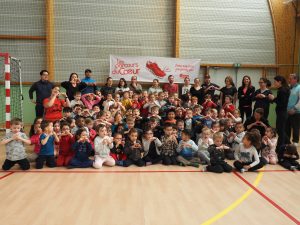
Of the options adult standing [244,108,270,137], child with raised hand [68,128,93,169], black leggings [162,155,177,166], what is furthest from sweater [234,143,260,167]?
child with raised hand [68,128,93,169]

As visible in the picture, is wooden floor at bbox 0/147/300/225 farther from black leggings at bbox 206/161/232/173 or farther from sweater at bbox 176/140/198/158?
sweater at bbox 176/140/198/158

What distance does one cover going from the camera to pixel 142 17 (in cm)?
912

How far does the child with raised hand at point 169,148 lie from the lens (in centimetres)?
511

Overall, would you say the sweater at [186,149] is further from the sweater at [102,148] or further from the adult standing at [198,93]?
the adult standing at [198,93]

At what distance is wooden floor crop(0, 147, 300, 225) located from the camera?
297cm

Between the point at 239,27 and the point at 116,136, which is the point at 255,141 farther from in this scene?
the point at 239,27

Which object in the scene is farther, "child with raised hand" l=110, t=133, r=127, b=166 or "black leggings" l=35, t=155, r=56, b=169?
"child with raised hand" l=110, t=133, r=127, b=166

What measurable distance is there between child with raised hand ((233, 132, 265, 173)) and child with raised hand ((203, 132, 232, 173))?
0.21 meters

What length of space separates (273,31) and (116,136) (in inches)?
278

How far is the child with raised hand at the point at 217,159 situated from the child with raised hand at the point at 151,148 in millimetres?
898

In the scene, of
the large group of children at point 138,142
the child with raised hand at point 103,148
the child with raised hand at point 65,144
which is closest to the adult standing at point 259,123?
the large group of children at point 138,142

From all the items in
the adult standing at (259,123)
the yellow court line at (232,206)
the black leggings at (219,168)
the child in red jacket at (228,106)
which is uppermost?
the child in red jacket at (228,106)

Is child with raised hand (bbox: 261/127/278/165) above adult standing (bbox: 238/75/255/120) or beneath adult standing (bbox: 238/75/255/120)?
beneath

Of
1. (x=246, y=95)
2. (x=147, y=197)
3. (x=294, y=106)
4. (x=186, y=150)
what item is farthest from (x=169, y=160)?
(x=294, y=106)
